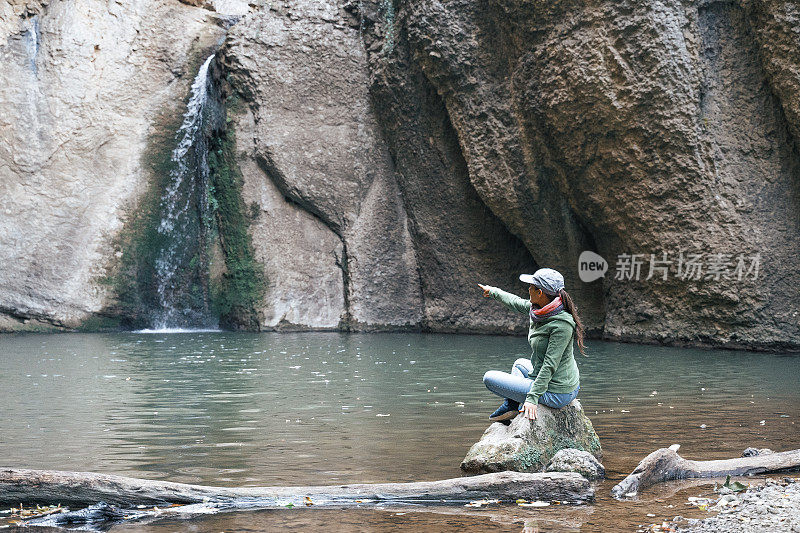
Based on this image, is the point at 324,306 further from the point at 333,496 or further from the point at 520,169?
the point at 333,496

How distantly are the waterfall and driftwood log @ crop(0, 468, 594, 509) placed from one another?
19108 mm

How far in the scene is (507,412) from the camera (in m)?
6.48

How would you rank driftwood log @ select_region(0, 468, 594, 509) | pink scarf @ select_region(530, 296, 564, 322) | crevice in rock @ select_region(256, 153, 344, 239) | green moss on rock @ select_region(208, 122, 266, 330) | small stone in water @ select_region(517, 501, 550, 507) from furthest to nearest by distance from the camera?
crevice in rock @ select_region(256, 153, 344, 239) < green moss on rock @ select_region(208, 122, 266, 330) < pink scarf @ select_region(530, 296, 564, 322) < small stone in water @ select_region(517, 501, 550, 507) < driftwood log @ select_region(0, 468, 594, 509)

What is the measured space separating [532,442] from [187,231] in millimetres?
19457

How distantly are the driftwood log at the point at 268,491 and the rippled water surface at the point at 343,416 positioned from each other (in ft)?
0.53

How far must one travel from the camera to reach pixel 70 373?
1238cm

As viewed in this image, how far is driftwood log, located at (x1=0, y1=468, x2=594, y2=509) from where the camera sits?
4766 mm

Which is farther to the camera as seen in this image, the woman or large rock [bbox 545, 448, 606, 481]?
the woman

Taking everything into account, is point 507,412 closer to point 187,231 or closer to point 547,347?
point 547,347

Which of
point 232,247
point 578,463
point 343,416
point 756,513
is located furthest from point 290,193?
point 756,513

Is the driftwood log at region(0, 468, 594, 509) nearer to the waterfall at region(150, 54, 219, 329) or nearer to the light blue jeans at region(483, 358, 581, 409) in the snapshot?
the light blue jeans at region(483, 358, 581, 409)

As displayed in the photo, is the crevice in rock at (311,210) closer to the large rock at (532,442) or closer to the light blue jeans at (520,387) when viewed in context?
the light blue jeans at (520,387)

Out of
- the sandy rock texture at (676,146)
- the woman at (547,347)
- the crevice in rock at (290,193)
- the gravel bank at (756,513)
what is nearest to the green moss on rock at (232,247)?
the crevice in rock at (290,193)

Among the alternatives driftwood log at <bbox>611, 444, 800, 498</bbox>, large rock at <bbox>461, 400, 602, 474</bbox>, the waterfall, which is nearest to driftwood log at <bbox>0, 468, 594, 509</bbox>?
driftwood log at <bbox>611, 444, 800, 498</bbox>
